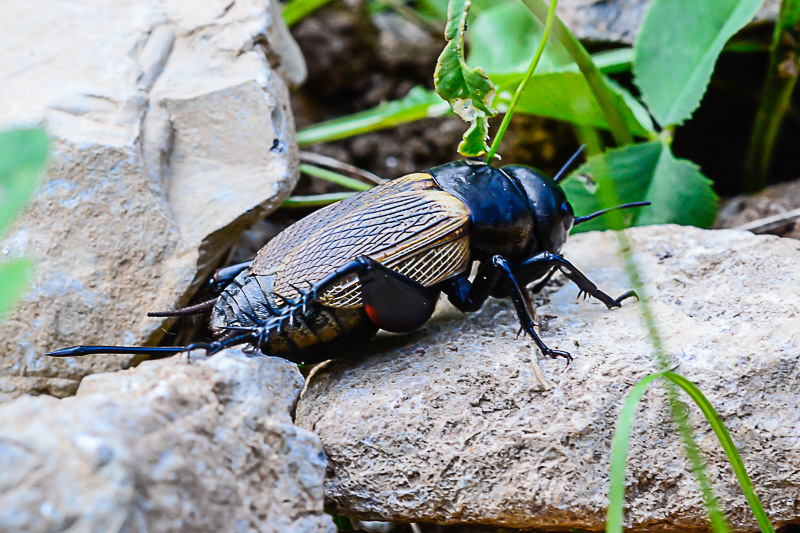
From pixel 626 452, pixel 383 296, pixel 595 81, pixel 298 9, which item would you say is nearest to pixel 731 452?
pixel 626 452

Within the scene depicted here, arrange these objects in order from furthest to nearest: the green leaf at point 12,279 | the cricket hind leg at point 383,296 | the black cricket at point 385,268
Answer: the black cricket at point 385,268, the cricket hind leg at point 383,296, the green leaf at point 12,279

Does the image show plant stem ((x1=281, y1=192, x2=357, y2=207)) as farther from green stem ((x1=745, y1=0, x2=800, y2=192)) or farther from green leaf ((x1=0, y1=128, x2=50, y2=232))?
green leaf ((x1=0, y1=128, x2=50, y2=232))

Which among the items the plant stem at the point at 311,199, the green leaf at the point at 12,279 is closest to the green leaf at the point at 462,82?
the plant stem at the point at 311,199

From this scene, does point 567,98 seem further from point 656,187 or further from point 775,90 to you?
point 775,90

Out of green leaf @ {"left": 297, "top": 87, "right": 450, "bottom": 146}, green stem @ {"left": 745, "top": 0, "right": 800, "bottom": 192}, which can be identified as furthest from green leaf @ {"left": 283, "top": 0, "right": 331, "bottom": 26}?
green stem @ {"left": 745, "top": 0, "right": 800, "bottom": 192}

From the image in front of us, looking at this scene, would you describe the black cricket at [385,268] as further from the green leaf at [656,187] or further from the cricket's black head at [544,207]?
the green leaf at [656,187]

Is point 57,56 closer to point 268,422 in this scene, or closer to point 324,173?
point 324,173

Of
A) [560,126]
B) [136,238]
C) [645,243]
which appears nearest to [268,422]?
[136,238]
